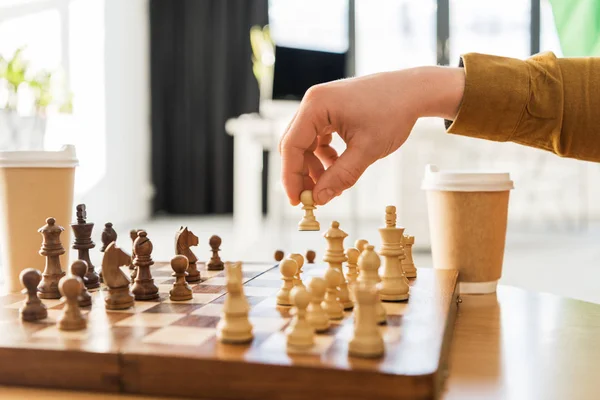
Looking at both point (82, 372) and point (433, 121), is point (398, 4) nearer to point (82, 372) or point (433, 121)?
point (433, 121)

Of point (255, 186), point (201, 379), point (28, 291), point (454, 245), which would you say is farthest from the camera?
point (255, 186)

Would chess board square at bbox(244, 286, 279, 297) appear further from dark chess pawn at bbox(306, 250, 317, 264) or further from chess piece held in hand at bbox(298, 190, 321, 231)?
dark chess pawn at bbox(306, 250, 317, 264)

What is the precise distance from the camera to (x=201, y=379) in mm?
589

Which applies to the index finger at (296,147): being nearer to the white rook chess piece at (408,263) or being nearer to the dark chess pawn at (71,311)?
the white rook chess piece at (408,263)

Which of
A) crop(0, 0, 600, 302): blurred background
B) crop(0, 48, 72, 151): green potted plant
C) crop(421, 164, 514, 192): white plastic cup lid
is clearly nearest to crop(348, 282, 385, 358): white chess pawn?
crop(421, 164, 514, 192): white plastic cup lid

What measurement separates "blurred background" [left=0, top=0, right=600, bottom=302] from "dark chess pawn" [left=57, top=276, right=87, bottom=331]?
9.42 feet

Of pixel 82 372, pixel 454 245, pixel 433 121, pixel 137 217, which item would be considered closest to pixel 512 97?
pixel 454 245

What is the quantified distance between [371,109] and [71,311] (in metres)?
0.49

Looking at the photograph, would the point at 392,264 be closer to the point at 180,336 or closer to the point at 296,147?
the point at 296,147

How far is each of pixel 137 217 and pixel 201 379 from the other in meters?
6.30

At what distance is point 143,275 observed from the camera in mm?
896

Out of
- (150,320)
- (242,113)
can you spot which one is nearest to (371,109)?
(150,320)

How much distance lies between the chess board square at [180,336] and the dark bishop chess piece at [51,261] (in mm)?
299

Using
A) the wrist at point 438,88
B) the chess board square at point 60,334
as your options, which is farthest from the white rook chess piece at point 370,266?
the chess board square at point 60,334
